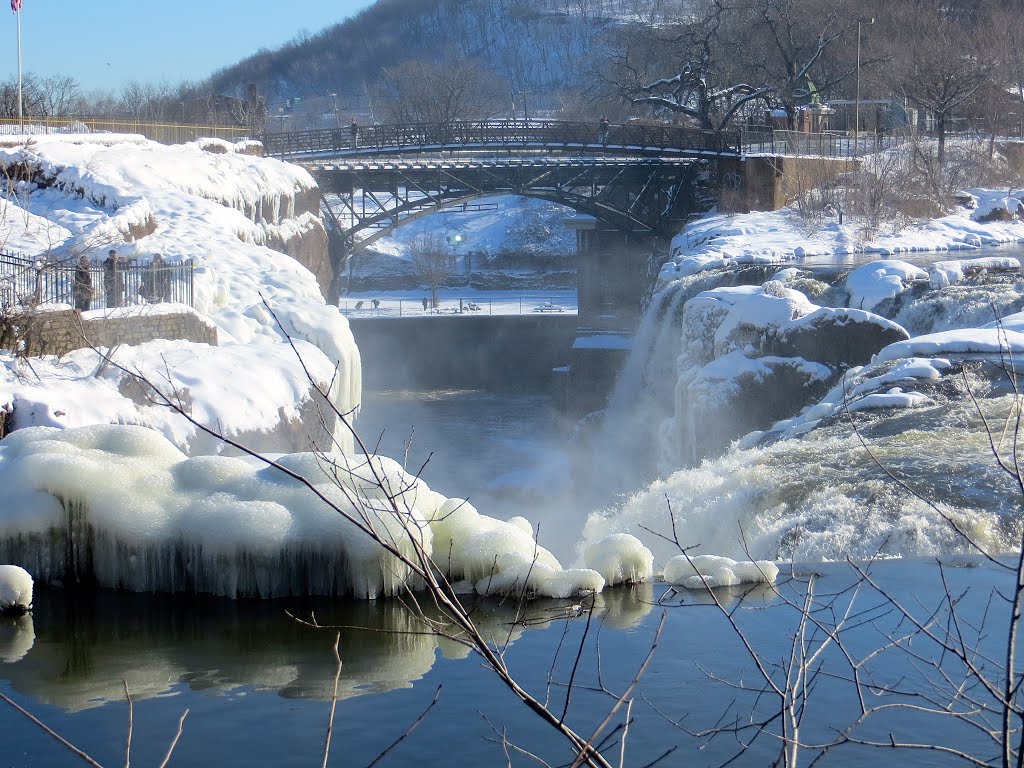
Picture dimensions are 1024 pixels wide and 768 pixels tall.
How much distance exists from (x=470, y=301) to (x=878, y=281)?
4244cm

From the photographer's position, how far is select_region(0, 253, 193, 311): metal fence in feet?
56.7

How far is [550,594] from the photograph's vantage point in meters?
9.18

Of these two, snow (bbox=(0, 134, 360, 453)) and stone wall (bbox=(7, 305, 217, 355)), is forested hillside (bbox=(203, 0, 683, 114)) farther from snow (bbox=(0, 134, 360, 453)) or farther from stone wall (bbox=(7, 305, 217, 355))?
stone wall (bbox=(7, 305, 217, 355))

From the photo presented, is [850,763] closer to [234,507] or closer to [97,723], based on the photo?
[97,723]

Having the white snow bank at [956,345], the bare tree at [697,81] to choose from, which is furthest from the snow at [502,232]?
the white snow bank at [956,345]

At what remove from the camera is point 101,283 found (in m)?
18.7

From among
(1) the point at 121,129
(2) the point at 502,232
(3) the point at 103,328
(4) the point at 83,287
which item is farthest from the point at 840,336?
(2) the point at 502,232

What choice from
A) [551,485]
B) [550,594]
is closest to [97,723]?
[550,594]

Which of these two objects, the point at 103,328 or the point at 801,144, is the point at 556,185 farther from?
the point at 103,328

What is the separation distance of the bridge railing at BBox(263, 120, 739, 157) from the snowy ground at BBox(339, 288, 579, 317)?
11.8 m

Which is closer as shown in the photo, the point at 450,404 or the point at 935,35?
the point at 450,404

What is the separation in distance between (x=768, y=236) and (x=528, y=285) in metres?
40.5

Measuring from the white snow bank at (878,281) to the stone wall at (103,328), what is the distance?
41.3 ft

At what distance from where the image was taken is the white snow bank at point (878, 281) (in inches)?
866
